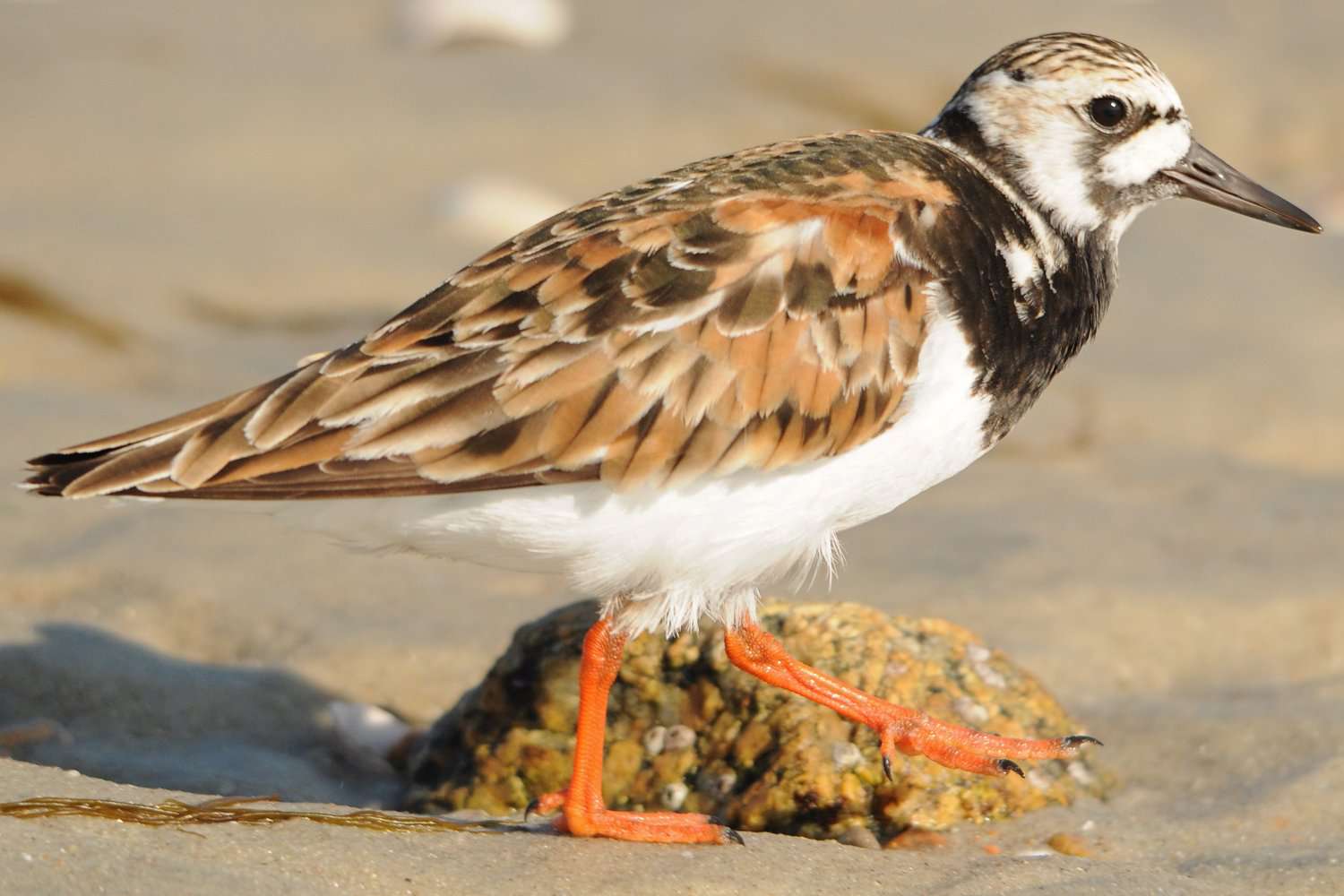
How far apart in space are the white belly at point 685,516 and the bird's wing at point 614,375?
0.05 m

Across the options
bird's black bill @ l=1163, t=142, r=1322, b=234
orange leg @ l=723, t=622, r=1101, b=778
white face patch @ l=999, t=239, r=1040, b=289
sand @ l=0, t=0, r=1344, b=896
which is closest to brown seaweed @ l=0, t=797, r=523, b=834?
sand @ l=0, t=0, r=1344, b=896

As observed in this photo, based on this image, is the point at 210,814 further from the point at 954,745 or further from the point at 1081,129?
the point at 1081,129

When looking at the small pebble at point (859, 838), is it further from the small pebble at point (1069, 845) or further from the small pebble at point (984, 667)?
the small pebble at point (984, 667)

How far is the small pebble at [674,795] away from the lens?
417 cm

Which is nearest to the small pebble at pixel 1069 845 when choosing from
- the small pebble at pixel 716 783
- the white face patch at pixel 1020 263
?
the small pebble at pixel 716 783

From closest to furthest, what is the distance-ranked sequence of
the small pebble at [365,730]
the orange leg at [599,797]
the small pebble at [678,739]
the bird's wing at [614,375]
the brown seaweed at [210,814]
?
the brown seaweed at [210,814] < the bird's wing at [614,375] < the orange leg at [599,797] < the small pebble at [678,739] < the small pebble at [365,730]

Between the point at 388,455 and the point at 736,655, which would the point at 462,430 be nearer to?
the point at 388,455

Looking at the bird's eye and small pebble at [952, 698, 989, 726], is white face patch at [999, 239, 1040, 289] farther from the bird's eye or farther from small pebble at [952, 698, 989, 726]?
small pebble at [952, 698, 989, 726]

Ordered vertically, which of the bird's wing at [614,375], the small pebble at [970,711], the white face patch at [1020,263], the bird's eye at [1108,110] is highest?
the bird's eye at [1108,110]

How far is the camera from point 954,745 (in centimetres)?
403

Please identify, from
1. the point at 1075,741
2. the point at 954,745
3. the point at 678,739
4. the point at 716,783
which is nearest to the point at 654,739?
the point at 678,739

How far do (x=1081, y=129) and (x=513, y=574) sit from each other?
2.36 meters

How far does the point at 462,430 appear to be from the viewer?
3.61 m

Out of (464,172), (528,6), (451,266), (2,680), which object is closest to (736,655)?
(2,680)
